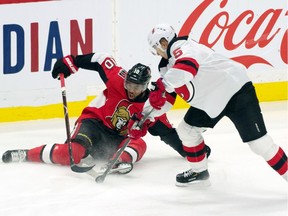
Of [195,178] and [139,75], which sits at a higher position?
[139,75]

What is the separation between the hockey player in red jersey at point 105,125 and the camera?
5.07m

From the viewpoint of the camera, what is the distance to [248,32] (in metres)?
6.75

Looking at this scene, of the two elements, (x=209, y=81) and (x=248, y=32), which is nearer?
(x=209, y=81)

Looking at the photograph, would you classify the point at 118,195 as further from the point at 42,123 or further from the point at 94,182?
the point at 42,123

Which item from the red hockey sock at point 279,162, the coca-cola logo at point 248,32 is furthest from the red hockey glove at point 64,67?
the coca-cola logo at point 248,32

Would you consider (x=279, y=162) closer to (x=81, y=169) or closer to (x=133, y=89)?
(x=133, y=89)

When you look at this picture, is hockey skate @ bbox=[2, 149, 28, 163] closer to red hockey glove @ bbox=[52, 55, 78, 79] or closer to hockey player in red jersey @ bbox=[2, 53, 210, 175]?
hockey player in red jersey @ bbox=[2, 53, 210, 175]

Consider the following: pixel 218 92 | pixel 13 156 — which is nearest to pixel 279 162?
pixel 218 92

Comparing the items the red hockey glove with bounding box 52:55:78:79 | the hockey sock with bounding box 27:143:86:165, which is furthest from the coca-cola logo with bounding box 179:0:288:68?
the hockey sock with bounding box 27:143:86:165

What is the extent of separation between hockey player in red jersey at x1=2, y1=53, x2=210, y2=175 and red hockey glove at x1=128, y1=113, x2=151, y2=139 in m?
0.22

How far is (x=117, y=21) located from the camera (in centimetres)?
638

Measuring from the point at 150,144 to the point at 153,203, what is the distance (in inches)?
53.0

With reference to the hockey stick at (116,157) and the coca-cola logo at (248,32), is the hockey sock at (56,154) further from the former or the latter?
the coca-cola logo at (248,32)

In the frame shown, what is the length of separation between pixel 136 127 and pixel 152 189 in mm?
332
